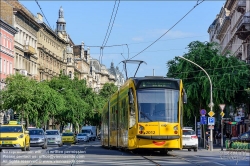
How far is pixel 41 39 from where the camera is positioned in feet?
365

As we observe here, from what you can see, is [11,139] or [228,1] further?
[228,1]

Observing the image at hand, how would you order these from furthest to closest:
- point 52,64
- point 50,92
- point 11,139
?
1. point 52,64
2. point 50,92
3. point 11,139

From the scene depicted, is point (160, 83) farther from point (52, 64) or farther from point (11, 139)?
point (52, 64)

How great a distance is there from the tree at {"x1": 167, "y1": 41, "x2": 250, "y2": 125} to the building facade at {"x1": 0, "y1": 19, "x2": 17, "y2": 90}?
89.8ft

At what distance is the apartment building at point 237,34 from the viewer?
231 ft

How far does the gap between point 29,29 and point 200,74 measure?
46.4m

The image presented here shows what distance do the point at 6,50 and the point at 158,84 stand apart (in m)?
54.6

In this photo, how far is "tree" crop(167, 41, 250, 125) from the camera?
58.6 m

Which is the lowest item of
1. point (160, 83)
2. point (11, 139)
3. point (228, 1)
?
point (11, 139)

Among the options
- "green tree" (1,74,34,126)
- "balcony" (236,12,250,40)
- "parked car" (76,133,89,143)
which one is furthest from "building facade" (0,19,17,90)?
"balcony" (236,12,250,40)

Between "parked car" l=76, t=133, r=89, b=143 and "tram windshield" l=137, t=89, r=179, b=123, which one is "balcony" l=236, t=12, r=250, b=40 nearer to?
"parked car" l=76, t=133, r=89, b=143

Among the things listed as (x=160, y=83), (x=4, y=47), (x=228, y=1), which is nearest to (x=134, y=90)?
(x=160, y=83)

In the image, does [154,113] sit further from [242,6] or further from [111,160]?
[242,6]

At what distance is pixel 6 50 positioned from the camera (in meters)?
84.6
